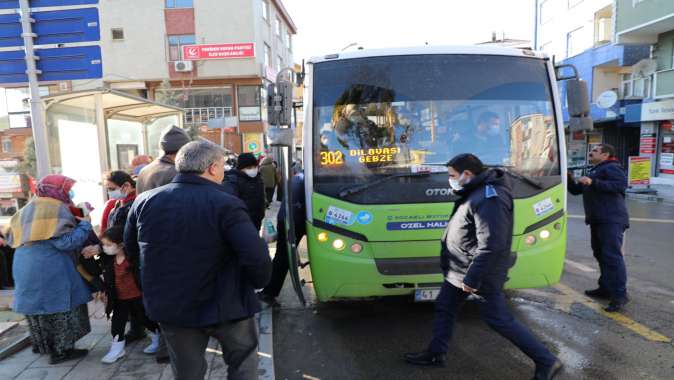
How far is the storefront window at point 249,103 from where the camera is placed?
99.8 ft

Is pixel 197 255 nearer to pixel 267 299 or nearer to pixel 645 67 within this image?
pixel 267 299

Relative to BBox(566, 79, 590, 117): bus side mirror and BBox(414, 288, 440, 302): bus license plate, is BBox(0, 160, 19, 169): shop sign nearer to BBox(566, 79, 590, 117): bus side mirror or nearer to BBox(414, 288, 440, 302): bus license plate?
BBox(414, 288, 440, 302): bus license plate

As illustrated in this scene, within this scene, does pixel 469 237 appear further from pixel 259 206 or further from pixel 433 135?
pixel 259 206

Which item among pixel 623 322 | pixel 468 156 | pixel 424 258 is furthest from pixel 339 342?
pixel 623 322

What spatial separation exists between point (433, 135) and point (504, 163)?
706mm

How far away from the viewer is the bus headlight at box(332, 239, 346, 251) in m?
4.09

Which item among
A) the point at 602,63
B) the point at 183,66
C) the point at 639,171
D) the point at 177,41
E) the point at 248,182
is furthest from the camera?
the point at 177,41

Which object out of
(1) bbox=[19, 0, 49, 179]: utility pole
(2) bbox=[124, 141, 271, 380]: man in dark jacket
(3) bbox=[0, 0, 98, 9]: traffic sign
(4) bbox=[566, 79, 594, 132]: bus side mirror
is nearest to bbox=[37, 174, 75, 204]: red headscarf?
(1) bbox=[19, 0, 49, 179]: utility pole

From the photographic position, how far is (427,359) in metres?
3.60

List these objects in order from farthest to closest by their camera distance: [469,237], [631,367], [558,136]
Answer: [558,136]
[631,367]
[469,237]

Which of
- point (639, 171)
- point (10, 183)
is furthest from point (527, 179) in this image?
point (639, 171)

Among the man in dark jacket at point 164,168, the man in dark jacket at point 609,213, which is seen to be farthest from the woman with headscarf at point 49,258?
the man in dark jacket at point 609,213

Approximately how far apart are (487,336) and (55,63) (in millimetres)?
5063

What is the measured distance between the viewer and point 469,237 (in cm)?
321
